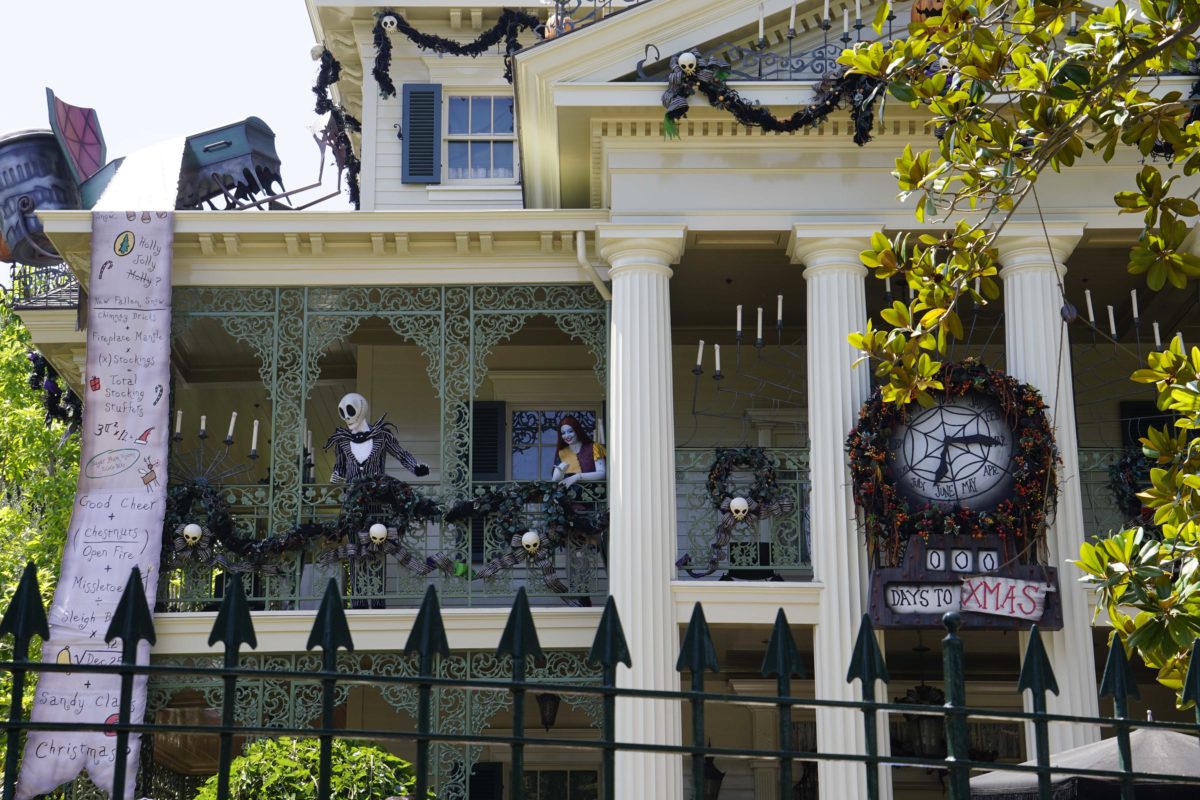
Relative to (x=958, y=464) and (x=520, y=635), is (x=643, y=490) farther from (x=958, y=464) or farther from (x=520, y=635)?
(x=520, y=635)

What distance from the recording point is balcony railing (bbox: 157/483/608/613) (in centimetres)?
1602

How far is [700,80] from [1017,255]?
3.58 m

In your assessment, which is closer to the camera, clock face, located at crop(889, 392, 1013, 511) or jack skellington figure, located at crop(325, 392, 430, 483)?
clock face, located at crop(889, 392, 1013, 511)

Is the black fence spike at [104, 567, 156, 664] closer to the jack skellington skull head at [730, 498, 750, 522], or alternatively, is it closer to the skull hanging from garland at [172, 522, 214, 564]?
the jack skellington skull head at [730, 498, 750, 522]

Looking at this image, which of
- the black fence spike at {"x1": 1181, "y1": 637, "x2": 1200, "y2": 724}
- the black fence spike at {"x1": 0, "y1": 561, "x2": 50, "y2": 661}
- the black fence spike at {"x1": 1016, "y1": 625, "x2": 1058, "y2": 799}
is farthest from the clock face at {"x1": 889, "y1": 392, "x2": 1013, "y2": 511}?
the black fence spike at {"x1": 0, "y1": 561, "x2": 50, "y2": 661}

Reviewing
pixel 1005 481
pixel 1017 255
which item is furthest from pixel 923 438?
pixel 1017 255

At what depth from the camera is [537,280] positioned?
16547 millimetres

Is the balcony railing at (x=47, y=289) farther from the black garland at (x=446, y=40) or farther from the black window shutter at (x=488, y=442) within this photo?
the black window shutter at (x=488, y=442)

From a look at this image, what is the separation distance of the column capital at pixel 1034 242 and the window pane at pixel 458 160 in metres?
7.99

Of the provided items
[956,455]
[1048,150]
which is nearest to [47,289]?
[956,455]

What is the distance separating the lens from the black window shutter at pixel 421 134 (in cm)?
2078

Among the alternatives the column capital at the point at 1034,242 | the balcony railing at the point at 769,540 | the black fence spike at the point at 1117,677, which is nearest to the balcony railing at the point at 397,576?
the balcony railing at the point at 769,540

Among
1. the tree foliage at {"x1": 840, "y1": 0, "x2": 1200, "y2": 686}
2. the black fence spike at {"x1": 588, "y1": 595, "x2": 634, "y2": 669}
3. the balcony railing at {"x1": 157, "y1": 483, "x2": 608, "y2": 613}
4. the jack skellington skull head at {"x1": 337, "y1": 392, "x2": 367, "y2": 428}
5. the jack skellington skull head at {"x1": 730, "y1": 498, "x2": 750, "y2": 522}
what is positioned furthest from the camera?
the jack skellington skull head at {"x1": 337, "y1": 392, "x2": 367, "y2": 428}

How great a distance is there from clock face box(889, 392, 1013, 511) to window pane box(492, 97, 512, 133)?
8.47 m
